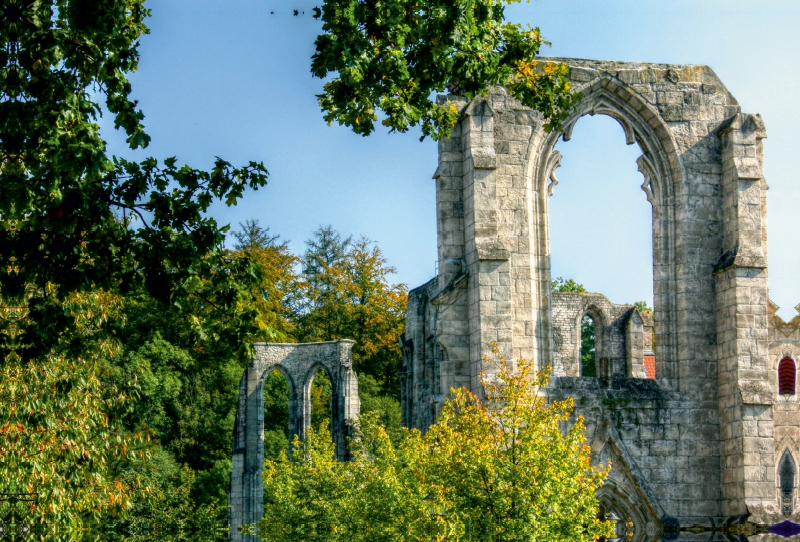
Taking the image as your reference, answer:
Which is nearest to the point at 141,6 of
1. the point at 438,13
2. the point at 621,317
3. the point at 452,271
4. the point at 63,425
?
the point at 438,13

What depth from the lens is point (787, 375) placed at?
29516 mm

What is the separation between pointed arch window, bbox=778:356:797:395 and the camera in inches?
1135

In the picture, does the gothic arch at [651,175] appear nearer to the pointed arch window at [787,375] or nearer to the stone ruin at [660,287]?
the stone ruin at [660,287]

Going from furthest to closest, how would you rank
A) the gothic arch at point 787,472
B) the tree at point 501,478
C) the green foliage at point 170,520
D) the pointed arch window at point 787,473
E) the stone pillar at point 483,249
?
the green foliage at point 170,520, the pointed arch window at point 787,473, the gothic arch at point 787,472, the stone pillar at point 483,249, the tree at point 501,478

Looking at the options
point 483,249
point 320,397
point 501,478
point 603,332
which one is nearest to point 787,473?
point 603,332

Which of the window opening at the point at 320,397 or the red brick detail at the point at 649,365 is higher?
the red brick detail at the point at 649,365

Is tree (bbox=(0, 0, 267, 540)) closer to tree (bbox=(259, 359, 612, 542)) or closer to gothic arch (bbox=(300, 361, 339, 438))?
tree (bbox=(259, 359, 612, 542))

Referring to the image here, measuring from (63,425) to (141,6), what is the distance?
235 inches

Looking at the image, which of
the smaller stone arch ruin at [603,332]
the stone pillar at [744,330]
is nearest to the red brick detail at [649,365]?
the smaller stone arch ruin at [603,332]

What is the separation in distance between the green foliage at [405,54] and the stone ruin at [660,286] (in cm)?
824

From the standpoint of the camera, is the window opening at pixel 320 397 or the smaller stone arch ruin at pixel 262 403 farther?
the window opening at pixel 320 397

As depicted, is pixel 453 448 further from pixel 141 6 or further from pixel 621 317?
pixel 621 317

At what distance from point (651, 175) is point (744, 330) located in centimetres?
291

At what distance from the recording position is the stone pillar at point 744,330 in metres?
19.6
